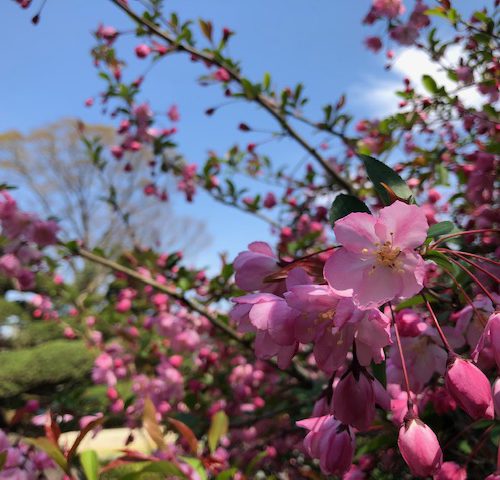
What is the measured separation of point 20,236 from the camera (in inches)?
69.6

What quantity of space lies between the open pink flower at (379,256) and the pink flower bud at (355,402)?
0.09 meters

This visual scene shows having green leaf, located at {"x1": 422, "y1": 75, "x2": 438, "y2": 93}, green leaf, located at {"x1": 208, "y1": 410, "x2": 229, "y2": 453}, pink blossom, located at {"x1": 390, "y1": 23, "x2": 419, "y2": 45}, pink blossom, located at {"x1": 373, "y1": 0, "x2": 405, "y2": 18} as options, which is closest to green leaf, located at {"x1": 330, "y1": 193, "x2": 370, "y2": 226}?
green leaf, located at {"x1": 208, "y1": 410, "x2": 229, "y2": 453}

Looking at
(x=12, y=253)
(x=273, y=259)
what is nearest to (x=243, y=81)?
(x=12, y=253)

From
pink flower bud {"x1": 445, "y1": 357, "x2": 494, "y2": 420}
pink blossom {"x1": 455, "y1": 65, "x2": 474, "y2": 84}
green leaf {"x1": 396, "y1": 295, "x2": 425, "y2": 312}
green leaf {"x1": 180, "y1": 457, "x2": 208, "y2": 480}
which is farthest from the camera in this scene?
pink blossom {"x1": 455, "y1": 65, "x2": 474, "y2": 84}

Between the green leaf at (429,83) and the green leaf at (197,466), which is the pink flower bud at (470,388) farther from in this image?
the green leaf at (429,83)

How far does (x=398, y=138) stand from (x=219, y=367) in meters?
1.45

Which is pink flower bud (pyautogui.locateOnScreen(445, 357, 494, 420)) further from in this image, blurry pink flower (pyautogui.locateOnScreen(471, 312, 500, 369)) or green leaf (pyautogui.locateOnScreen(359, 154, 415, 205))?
green leaf (pyautogui.locateOnScreen(359, 154, 415, 205))

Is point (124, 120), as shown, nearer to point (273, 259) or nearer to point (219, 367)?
point (219, 367)

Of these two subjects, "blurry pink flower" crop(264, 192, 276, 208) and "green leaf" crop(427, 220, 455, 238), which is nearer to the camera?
"green leaf" crop(427, 220, 455, 238)

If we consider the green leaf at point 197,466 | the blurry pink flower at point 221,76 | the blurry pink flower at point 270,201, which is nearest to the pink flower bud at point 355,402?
the green leaf at point 197,466

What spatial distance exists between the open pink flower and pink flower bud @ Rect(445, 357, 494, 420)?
0.09m

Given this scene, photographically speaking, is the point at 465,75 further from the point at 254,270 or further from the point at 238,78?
the point at 254,270

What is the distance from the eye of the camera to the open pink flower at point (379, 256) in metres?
0.49

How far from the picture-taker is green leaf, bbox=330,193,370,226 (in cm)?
60
